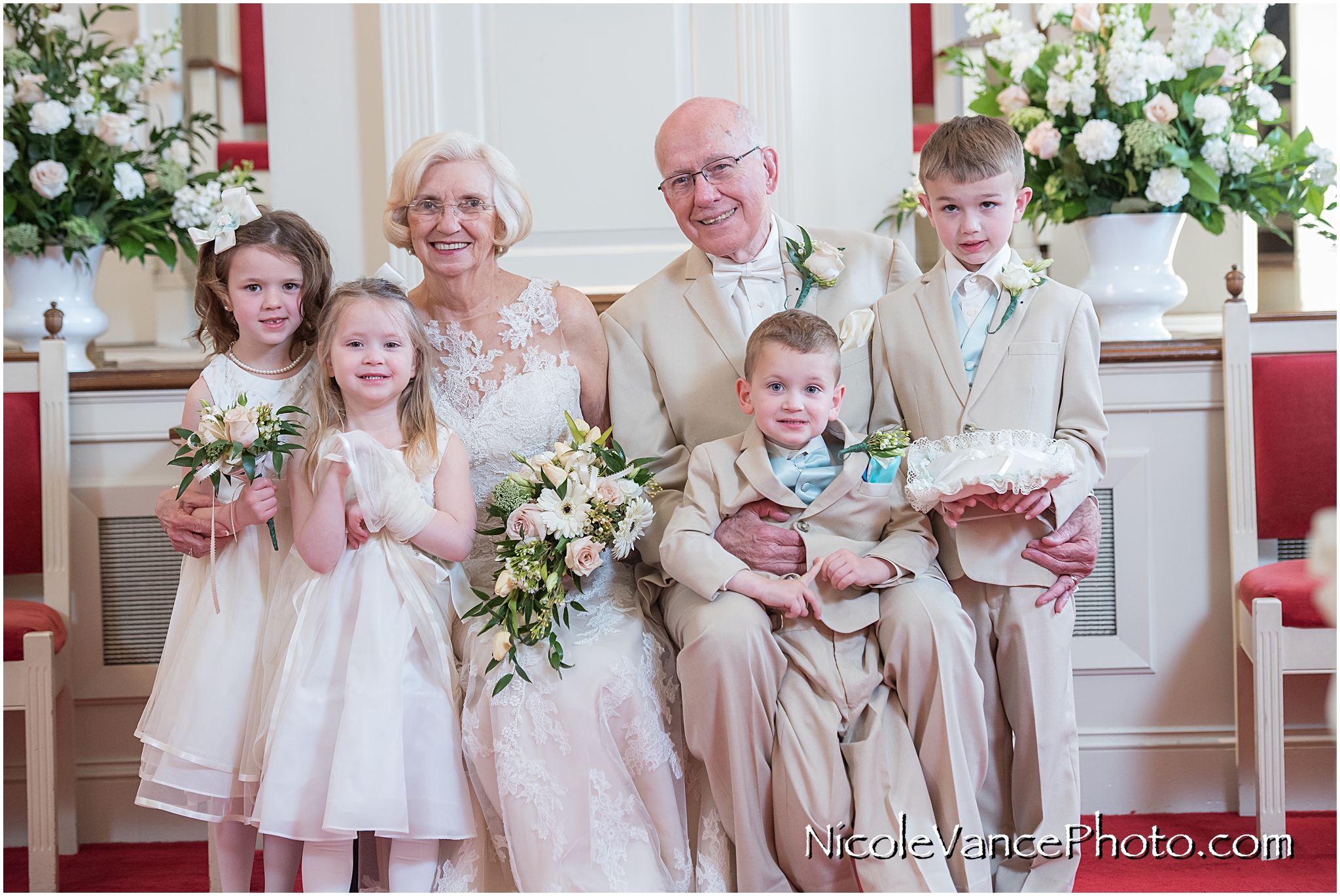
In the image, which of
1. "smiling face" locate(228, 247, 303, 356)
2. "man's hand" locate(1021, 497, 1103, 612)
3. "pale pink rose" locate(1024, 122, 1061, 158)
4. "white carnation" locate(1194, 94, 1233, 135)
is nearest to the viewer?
"man's hand" locate(1021, 497, 1103, 612)

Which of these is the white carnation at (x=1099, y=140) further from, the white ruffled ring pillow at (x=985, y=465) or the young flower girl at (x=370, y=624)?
the young flower girl at (x=370, y=624)

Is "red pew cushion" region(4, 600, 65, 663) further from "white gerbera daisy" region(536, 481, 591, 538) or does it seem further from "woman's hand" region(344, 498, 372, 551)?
"white gerbera daisy" region(536, 481, 591, 538)

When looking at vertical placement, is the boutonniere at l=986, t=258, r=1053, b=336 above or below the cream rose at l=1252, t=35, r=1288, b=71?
below

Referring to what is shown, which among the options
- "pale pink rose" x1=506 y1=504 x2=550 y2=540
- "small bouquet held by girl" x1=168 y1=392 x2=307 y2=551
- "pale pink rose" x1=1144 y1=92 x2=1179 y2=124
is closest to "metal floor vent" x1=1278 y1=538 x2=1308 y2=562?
"pale pink rose" x1=1144 y1=92 x2=1179 y2=124

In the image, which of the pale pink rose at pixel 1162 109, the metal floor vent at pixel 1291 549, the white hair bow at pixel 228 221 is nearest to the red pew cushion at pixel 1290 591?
the metal floor vent at pixel 1291 549

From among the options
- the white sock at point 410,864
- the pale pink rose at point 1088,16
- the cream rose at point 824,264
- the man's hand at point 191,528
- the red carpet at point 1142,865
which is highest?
the pale pink rose at point 1088,16

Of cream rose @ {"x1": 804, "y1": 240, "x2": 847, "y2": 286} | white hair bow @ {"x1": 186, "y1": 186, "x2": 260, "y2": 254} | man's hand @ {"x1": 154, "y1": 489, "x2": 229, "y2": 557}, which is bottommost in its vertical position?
man's hand @ {"x1": 154, "y1": 489, "x2": 229, "y2": 557}

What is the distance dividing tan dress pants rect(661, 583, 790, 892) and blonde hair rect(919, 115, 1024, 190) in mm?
985

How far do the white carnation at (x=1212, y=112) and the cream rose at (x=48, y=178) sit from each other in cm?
307

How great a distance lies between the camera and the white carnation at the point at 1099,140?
276cm

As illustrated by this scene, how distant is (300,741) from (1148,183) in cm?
249

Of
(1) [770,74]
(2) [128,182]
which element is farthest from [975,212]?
(2) [128,182]

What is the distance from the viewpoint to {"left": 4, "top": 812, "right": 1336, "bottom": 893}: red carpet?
2371 millimetres

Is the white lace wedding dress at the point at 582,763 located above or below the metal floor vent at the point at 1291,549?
below
